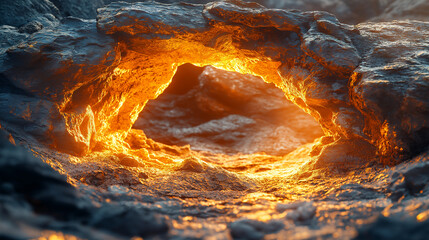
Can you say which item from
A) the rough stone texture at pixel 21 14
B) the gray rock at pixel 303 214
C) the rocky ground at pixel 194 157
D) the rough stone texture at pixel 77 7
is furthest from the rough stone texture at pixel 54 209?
the rough stone texture at pixel 77 7

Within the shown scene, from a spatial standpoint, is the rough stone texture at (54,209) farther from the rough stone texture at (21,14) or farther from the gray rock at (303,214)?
the rough stone texture at (21,14)

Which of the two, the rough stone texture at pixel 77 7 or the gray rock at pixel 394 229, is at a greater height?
the rough stone texture at pixel 77 7

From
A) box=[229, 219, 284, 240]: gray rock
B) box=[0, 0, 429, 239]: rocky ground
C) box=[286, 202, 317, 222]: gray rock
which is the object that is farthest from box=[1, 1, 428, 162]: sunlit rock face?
box=[229, 219, 284, 240]: gray rock

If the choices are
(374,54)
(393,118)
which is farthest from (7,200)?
(374,54)

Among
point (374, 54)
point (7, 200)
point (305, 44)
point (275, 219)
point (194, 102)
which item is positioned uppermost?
point (194, 102)

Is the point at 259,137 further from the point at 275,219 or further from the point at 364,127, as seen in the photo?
the point at 275,219

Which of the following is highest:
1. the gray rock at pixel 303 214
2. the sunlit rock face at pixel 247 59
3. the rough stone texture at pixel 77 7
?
the rough stone texture at pixel 77 7

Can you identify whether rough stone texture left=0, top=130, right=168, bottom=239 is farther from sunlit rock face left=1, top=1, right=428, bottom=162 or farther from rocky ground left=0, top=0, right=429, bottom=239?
sunlit rock face left=1, top=1, right=428, bottom=162
